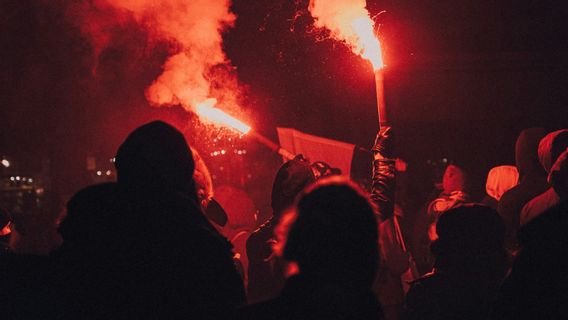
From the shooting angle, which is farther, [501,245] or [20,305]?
[501,245]

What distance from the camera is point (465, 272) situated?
8.87ft

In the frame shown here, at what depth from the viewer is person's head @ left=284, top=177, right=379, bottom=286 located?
1577mm

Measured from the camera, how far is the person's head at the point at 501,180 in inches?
222

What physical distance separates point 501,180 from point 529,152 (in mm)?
1405

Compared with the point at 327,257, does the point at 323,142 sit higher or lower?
higher

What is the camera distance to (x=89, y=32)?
21.3 feet

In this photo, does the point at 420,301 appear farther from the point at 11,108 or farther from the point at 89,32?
the point at 11,108

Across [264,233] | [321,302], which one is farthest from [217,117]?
[321,302]

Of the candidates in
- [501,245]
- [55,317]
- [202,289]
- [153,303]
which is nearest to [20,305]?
[55,317]

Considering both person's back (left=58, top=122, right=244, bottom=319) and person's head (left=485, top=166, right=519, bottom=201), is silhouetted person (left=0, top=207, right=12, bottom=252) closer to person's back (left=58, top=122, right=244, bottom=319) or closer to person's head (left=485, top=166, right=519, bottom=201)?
person's back (left=58, top=122, right=244, bottom=319)

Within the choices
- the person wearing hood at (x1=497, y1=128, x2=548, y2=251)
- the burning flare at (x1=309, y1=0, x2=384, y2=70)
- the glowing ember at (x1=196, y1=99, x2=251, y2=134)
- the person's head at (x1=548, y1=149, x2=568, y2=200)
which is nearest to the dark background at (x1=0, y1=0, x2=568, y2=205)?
the burning flare at (x1=309, y1=0, x2=384, y2=70)

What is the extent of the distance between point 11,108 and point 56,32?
14.7 ft

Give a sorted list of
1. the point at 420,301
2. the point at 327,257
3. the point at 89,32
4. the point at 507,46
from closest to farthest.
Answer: the point at 327,257 → the point at 420,301 → the point at 89,32 → the point at 507,46

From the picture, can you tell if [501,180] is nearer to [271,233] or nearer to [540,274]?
[271,233]
